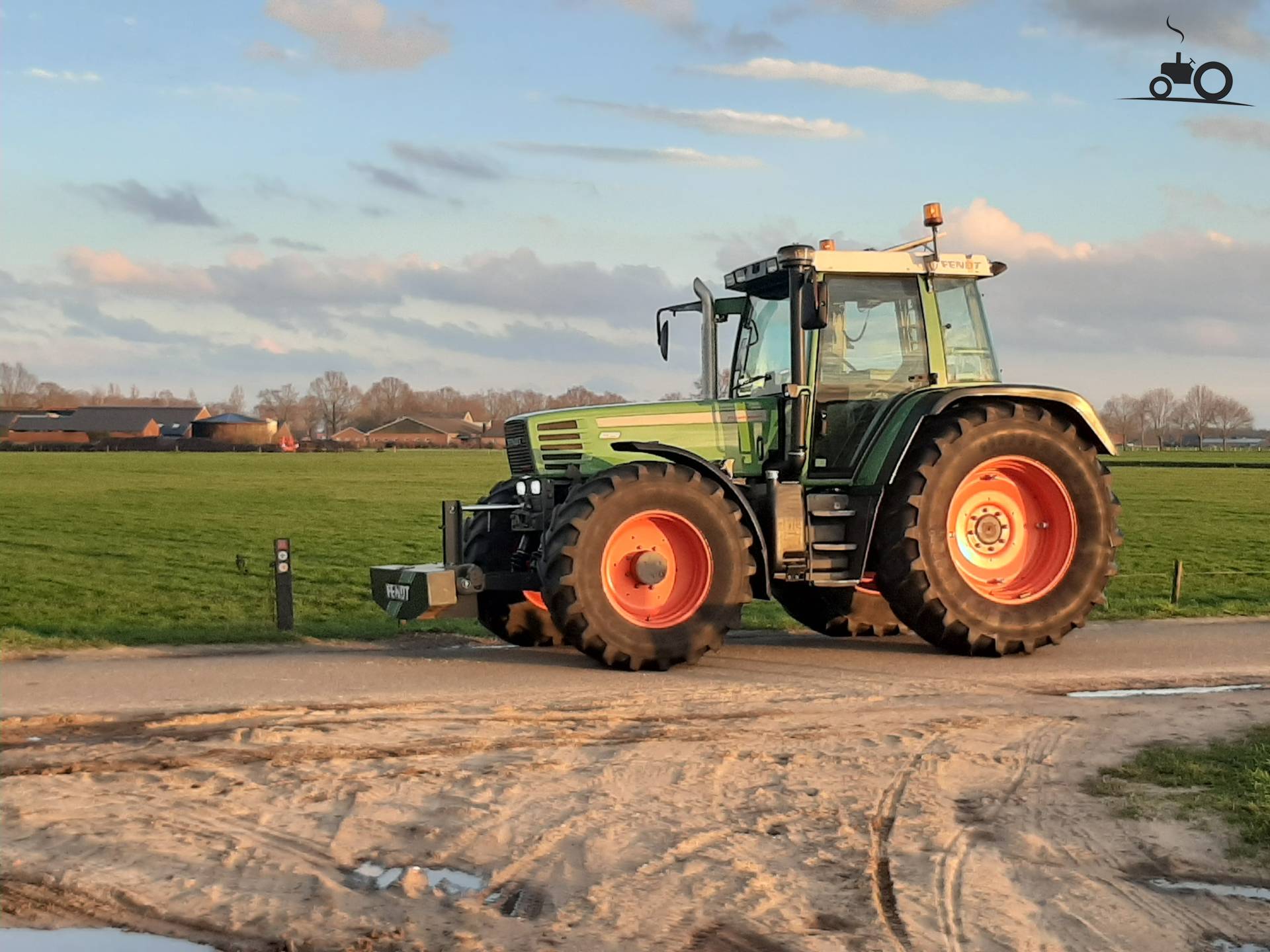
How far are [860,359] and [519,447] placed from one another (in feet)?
8.91

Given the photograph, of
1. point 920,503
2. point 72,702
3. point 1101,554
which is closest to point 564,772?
point 72,702

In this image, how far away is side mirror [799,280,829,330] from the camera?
9.62 meters

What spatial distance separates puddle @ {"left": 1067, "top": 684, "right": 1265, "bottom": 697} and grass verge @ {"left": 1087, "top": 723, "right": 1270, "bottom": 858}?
4.88 ft

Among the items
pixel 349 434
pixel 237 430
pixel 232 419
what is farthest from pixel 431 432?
pixel 237 430

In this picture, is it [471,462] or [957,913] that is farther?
[471,462]

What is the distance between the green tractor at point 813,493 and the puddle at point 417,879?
13.8 feet

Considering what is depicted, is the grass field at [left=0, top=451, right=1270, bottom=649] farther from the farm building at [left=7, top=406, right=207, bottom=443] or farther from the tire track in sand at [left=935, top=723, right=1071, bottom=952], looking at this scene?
the farm building at [left=7, top=406, right=207, bottom=443]

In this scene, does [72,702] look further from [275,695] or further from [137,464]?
[137,464]

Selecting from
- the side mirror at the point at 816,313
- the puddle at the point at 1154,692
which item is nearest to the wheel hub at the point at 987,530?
the puddle at the point at 1154,692

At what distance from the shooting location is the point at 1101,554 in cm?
1069

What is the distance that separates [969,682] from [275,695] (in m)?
4.53

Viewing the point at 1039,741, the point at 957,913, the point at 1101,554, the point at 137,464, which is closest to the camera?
the point at 957,913

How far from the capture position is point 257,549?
Answer: 2164 cm

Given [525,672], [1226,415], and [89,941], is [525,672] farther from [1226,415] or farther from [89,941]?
[1226,415]
